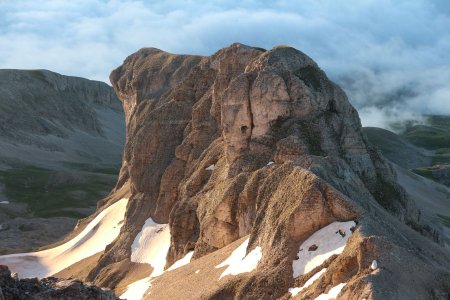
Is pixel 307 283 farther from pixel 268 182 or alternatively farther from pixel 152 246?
pixel 152 246

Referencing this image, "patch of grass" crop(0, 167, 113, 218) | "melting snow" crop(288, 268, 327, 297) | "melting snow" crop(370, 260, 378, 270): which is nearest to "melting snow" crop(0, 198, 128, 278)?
"patch of grass" crop(0, 167, 113, 218)

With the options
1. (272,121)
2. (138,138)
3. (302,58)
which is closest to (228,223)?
(272,121)

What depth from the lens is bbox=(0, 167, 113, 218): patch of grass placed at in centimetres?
14788

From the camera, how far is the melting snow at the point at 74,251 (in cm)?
8744

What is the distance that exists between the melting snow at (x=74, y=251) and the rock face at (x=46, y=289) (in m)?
60.6

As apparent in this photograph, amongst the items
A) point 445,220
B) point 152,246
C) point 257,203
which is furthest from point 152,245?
point 445,220

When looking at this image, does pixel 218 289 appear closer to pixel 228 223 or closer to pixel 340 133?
pixel 228 223

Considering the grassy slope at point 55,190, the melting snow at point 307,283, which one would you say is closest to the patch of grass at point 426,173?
the grassy slope at point 55,190

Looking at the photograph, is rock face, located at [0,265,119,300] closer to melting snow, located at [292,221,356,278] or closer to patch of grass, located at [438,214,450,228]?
melting snow, located at [292,221,356,278]

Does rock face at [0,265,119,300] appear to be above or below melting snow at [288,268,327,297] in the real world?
above

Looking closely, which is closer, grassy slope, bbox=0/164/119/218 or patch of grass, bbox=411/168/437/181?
grassy slope, bbox=0/164/119/218

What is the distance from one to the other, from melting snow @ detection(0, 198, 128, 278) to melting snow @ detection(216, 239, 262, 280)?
46.4 metres

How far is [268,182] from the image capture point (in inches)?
1781

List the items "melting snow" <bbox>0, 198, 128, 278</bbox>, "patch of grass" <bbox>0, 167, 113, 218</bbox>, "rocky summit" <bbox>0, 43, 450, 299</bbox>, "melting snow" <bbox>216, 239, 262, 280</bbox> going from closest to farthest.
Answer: "rocky summit" <bbox>0, 43, 450, 299</bbox>
"melting snow" <bbox>216, 239, 262, 280</bbox>
"melting snow" <bbox>0, 198, 128, 278</bbox>
"patch of grass" <bbox>0, 167, 113, 218</bbox>
